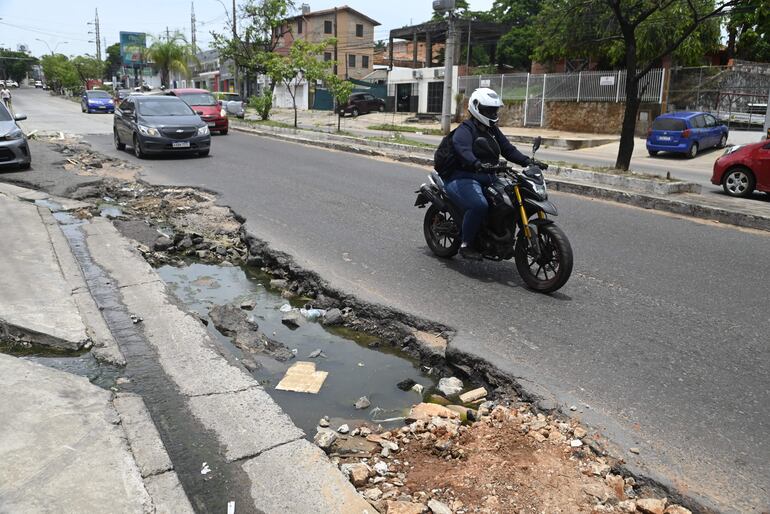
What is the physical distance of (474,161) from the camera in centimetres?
568

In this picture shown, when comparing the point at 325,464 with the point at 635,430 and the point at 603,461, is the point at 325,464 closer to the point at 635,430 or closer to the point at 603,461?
the point at 603,461

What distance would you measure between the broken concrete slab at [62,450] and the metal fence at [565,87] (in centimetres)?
2770

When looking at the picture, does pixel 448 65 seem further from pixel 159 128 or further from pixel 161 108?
pixel 159 128

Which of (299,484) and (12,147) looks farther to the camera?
(12,147)

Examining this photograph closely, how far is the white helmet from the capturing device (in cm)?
577

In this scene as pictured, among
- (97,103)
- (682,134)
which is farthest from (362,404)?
(97,103)

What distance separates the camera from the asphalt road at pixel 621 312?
10.6ft

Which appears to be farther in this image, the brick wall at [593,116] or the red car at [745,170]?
the brick wall at [593,116]

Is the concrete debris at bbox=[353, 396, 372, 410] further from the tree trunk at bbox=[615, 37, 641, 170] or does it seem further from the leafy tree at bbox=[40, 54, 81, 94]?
the leafy tree at bbox=[40, 54, 81, 94]

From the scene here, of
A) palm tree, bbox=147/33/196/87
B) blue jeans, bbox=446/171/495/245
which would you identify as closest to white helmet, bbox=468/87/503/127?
blue jeans, bbox=446/171/495/245

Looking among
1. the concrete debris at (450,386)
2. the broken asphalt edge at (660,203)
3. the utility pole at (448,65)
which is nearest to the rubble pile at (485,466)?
the concrete debris at (450,386)

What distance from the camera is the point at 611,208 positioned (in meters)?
9.93

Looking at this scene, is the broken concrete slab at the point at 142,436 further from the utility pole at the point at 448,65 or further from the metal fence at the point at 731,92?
the metal fence at the point at 731,92

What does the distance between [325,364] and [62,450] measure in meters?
1.90
